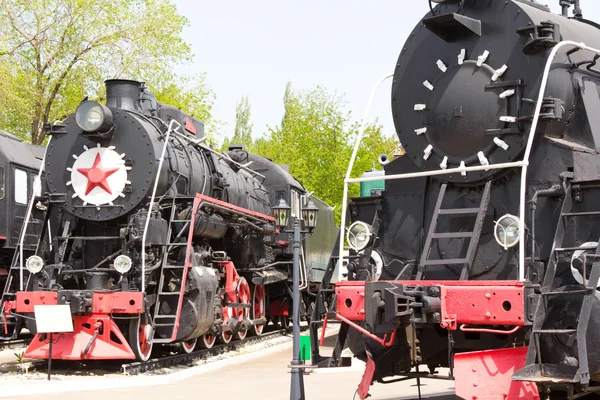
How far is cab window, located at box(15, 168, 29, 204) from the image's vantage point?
60.3 feet

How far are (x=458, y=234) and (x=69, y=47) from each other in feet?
75.1

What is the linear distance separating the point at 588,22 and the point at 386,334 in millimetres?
4091

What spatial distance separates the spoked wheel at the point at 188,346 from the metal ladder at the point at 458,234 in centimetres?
725

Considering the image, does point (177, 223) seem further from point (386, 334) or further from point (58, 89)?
point (58, 89)

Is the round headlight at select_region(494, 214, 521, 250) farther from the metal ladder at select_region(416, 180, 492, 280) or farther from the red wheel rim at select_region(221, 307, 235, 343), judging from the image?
the red wheel rim at select_region(221, 307, 235, 343)

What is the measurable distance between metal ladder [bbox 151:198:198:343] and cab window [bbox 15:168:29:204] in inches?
228

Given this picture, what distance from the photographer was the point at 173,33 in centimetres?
3070

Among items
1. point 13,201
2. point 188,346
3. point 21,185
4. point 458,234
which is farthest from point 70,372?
point 458,234

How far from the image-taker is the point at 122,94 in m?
14.7

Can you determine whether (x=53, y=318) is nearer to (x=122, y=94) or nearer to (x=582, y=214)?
(x=122, y=94)

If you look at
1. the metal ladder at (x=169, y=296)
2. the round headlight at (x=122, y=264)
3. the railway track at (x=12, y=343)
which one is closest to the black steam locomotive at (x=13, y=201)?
the railway track at (x=12, y=343)

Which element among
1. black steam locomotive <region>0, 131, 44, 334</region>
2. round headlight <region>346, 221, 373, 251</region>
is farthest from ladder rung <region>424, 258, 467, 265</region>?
black steam locomotive <region>0, 131, 44, 334</region>

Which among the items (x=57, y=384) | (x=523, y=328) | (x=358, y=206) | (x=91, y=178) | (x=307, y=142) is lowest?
(x=57, y=384)

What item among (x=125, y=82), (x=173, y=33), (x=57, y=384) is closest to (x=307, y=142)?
(x=173, y=33)
